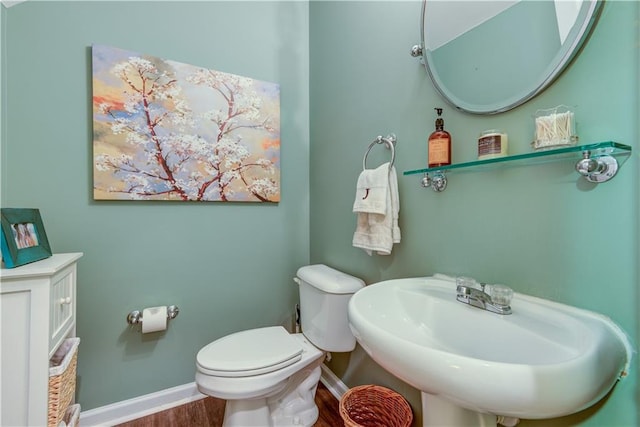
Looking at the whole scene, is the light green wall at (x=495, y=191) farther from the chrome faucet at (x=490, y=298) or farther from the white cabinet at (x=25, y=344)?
the white cabinet at (x=25, y=344)

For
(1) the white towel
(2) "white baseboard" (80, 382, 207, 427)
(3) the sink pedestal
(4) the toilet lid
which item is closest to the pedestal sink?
(3) the sink pedestal

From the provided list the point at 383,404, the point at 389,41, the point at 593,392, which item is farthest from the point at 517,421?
the point at 389,41

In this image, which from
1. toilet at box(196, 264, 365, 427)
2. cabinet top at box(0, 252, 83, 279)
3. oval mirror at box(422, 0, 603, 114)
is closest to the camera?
oval mirror at box(422, 0, 603, 114)

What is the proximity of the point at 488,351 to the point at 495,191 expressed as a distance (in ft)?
1.46

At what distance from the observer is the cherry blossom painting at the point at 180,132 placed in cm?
131

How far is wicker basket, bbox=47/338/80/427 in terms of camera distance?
2.92ft

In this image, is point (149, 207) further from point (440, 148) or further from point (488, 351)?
point (488, 351)

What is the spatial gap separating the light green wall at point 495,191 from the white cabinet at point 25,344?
3.90ft

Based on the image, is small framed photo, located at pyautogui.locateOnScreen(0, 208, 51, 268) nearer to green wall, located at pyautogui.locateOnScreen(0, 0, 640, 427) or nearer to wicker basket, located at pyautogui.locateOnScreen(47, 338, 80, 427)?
green wall, located at pyautogui.locateOnScreen(0, 0, 640, 427)

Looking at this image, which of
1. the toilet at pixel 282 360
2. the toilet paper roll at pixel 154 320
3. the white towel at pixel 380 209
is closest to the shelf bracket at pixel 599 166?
the white towel at pixel 380 209

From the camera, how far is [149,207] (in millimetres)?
1431

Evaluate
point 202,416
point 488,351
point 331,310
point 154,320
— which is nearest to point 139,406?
point 202,416

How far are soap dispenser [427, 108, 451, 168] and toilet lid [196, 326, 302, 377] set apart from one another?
3.15ft

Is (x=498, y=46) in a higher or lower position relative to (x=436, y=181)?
higher
